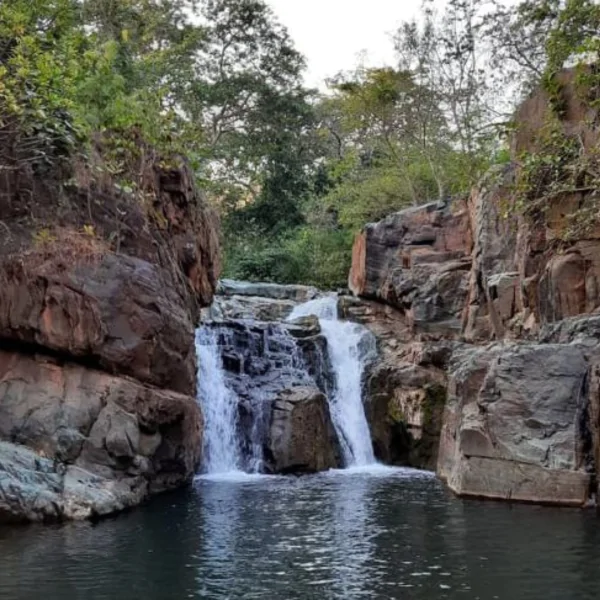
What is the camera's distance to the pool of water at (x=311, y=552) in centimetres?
860

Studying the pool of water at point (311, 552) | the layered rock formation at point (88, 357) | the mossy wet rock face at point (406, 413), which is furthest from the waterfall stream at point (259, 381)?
the pool of water at point (311, 552)

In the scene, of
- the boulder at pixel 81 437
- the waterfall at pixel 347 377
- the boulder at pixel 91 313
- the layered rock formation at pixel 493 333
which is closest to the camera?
the boulder at pixel 81 437

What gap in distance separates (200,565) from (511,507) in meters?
6.03

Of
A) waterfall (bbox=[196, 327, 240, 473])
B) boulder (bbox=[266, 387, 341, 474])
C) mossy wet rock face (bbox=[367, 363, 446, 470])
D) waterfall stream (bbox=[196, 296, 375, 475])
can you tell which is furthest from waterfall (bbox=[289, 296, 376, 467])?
waterfall (bbox=[196, 327, 240, 473])

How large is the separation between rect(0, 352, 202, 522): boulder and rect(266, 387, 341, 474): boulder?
342 centimetres

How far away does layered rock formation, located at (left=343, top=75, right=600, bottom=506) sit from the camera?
13977 millimetres

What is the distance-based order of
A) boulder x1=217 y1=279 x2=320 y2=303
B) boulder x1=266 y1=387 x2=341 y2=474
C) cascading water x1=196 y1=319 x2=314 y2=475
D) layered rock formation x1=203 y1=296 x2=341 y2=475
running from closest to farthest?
boulder x1=266 y1=387 x2=341 y2=474, layered rock formation x1=203 y1=296 x2=341 y2=475, cascading water x1=196 y1=319 x2=314 y2=475, boulder x1=217 y1=279 x2=320 y2=303

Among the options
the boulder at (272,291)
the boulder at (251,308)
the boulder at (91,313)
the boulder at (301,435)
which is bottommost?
the boulder at (301,435)

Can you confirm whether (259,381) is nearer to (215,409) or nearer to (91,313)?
(215,409)

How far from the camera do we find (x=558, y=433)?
45.6 feet

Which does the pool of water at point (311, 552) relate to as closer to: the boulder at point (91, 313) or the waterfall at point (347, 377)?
the boulder at point (91, 313)

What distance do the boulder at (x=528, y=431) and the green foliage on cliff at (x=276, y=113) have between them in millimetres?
A: 3723

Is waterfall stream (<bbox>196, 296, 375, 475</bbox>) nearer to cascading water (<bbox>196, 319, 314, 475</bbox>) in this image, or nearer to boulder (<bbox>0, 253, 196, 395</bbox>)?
cascading water (<bbox>196, 319, 314, 475</bbox>)

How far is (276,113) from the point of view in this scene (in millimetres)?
36594
